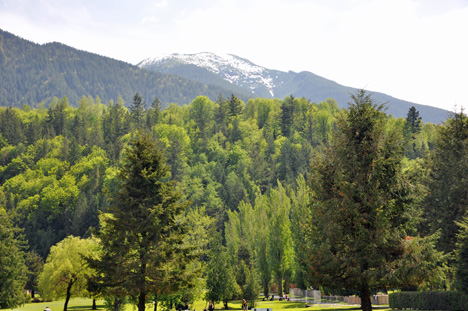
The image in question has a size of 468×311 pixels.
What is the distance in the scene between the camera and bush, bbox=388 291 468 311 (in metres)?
34.9

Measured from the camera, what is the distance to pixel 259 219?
82.1 metres

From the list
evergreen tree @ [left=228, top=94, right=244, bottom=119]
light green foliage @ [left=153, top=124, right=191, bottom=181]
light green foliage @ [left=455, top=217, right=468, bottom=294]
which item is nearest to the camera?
light green foliage @ [left=455, top=217, right=468, bottom=294]

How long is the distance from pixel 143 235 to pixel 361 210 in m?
15.2

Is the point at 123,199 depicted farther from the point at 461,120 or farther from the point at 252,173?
the point at 252,173

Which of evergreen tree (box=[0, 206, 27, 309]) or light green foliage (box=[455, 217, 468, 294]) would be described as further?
evergreen tree (box=[0, 206, 27, 309])

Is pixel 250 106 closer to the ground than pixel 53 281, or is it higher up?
higher up

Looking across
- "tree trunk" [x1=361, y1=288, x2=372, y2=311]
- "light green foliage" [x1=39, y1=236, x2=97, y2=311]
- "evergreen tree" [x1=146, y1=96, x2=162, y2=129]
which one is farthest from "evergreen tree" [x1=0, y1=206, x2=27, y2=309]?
"evergreen tree" [x1=146, y1=96, x2=162, y2=129]

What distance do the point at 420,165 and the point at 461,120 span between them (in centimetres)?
764

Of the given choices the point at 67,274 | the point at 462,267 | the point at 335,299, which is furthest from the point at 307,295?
the point at 67,274

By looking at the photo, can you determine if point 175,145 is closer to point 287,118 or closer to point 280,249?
point 287,118

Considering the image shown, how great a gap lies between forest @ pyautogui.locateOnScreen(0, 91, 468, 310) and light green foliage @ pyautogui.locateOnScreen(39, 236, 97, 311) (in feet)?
1.50

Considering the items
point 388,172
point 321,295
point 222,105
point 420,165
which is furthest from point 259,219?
point 222,105

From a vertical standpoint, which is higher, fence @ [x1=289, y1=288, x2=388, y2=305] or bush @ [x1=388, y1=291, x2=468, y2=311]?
bush @ [x1=388, y1=291, x2=468, y2=311]

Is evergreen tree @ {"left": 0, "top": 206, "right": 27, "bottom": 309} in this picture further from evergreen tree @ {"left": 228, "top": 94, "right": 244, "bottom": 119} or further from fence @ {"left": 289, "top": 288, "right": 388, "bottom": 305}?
evergreen tree @ {"left": 228, "top": 94, "right": 244, "bottom": 119}
